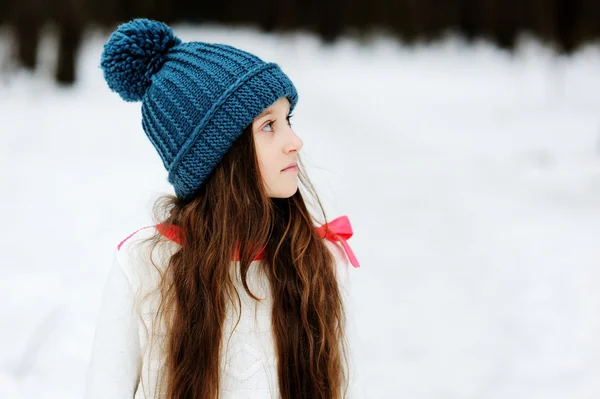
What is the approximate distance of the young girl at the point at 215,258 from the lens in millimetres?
1453

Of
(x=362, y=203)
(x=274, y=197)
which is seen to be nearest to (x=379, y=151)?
(x=362, y=203)

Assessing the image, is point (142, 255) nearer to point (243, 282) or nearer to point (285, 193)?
point (243, 282)

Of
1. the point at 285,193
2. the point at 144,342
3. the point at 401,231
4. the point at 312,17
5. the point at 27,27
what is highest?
the point at 285,193

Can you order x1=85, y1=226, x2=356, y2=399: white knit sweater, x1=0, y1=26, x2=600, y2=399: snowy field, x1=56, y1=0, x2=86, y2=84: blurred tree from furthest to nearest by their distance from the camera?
1. x1=56, y1=0, x2=86, y2=84: blurred tree
2. x1=0, y1=26, x2=600, y2=399: snowy field
3. x1=85, y1=226, x2=356, y2=399: white knit sweater

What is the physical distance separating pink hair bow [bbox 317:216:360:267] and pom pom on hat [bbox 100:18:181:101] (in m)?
0.57

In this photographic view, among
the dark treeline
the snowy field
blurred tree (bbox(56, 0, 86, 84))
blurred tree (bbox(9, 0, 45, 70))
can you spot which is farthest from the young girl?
blurred tree (bbox(9, 0, 45, 70))

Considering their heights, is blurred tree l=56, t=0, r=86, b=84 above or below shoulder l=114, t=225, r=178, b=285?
below

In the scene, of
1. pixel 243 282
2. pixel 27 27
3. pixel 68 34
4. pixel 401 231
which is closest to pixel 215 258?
pixel 243 282

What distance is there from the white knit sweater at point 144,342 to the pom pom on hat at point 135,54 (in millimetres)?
376

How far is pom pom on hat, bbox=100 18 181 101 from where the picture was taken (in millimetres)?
1570

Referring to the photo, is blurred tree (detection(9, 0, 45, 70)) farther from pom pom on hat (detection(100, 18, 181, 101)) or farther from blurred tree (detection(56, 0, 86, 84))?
pom pom on hat (detection(100, 18, 181, 101))

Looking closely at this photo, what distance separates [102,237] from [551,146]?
20.3 ft

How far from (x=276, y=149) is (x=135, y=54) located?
41 centimetres

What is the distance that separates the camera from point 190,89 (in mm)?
1485
